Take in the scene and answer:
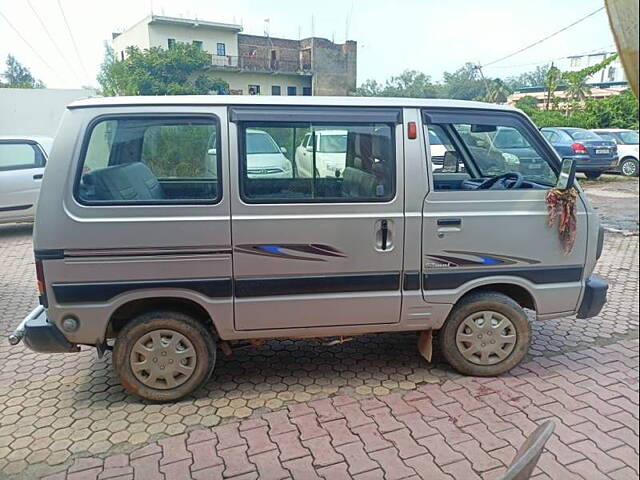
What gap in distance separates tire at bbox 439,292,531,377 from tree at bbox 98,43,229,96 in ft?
87.5

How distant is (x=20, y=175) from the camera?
327 inches

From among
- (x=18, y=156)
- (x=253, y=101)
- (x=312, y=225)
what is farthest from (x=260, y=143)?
(x=18, y=156)

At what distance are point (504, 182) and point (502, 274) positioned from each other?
0.68 metres

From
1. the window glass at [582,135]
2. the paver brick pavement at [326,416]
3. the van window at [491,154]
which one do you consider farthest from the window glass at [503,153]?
the window glass at [582,135]

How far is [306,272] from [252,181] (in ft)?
2.26

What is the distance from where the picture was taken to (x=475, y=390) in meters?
3.40

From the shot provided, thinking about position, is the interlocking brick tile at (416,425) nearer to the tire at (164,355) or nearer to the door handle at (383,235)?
the door handle at (383,235)

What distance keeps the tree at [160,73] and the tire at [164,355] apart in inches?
1041

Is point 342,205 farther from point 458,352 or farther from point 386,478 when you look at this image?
point 386,478

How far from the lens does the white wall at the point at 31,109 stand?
16.8 m

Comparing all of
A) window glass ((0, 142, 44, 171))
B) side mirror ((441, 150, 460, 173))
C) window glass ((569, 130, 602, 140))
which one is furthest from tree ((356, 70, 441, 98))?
side mirror ((441, 150, 460, 173))

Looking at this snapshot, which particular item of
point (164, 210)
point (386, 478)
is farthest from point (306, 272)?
point (386, 478)

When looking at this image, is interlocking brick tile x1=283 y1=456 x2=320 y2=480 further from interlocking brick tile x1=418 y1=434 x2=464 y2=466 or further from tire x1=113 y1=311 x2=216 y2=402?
tire x1=113 y1=311 x2=216 y2=402

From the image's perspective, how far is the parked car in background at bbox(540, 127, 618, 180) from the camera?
477 inches
